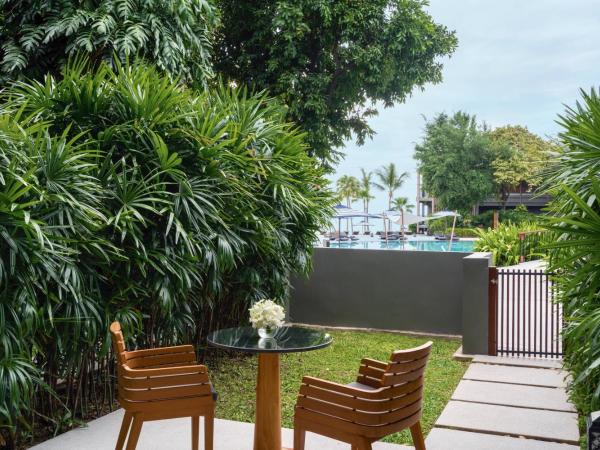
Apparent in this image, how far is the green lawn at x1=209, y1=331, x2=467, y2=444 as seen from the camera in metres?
4.84

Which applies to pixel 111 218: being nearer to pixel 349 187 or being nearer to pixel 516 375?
pixel 516 375

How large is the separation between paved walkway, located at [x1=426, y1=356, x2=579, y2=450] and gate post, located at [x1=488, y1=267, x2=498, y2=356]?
53 cm

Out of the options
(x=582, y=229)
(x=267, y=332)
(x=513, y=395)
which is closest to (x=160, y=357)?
(x=267, y=332)

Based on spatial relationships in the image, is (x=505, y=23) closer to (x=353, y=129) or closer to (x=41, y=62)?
(x=353, y=129)

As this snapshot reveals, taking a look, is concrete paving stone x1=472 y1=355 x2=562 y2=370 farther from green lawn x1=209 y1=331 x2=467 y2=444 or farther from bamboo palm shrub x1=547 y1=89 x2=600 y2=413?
bamboo palm shrub x1=547 y1=89 x2=600 y2=413

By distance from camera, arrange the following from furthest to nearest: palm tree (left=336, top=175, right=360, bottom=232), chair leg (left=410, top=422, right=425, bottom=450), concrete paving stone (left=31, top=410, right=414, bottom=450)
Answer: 1. palm tree (left=336, top=175, right=360, bottom=232)
2. concrete paving stone (left=31, top=410, right=414, bottom=450)
3. chair leg (left=410, top=422, right=425, bottom=450)

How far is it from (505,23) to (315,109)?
4021 cm

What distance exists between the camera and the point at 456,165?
3481cm

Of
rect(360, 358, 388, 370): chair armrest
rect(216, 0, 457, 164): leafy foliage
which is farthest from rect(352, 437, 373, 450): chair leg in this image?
rect(216, 0, 457, 164): leafy foliage

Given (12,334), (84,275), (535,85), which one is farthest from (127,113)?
(535,85)

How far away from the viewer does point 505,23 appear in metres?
46.5

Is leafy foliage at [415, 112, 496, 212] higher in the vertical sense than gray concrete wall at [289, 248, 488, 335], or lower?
higher

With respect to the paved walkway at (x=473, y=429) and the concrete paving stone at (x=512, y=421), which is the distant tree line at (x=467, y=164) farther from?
the concrete paving stone at (x=512, y=421)

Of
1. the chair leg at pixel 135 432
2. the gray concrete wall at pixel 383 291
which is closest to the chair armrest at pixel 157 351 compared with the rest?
the chair leg at pixel 135 432
